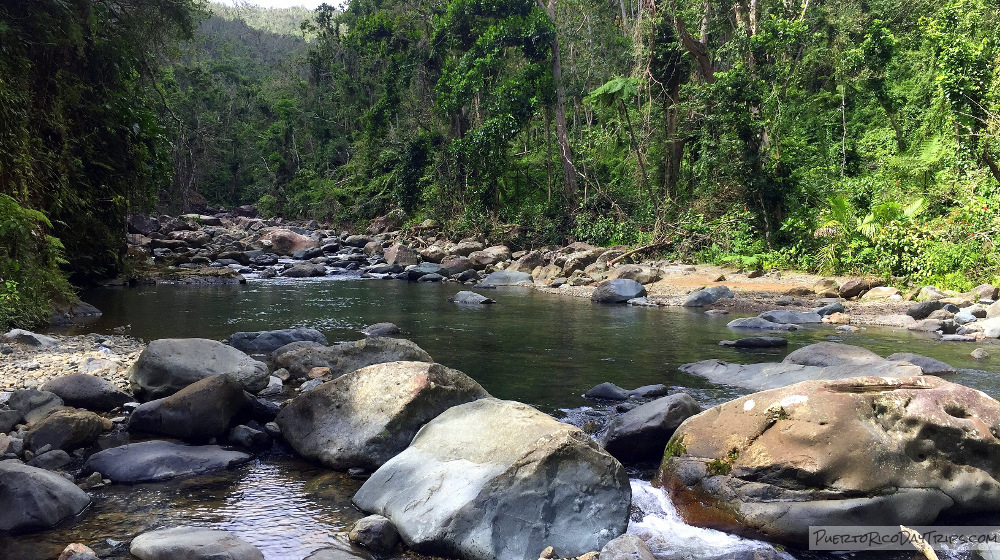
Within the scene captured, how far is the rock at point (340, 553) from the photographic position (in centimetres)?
356

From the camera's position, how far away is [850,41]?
23.0 meters

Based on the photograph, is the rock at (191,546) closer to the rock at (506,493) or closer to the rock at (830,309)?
the rock at (506,493)

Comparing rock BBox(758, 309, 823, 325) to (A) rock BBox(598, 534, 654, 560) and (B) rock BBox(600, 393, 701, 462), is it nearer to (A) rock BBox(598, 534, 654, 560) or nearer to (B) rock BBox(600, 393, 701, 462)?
(B) rock BBox(600, 393, 701, 462)

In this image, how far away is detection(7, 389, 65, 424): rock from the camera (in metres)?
5.39

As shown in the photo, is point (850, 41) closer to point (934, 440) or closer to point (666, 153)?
point (666, 153)

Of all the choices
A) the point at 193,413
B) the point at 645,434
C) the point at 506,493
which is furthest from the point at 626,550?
the point at 193,413

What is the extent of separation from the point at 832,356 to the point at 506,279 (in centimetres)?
1221

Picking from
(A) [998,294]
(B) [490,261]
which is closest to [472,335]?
(A) [998,294]

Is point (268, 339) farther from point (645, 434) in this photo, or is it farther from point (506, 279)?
point (506, 279)

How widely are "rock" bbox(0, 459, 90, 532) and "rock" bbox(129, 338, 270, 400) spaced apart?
1975 millimetres

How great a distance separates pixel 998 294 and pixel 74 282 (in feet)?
57.9

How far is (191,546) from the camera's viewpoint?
11.2 feet

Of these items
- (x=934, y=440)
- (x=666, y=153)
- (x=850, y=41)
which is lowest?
(x=934, y=440)

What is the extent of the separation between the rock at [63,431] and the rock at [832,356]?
21.9 feet
